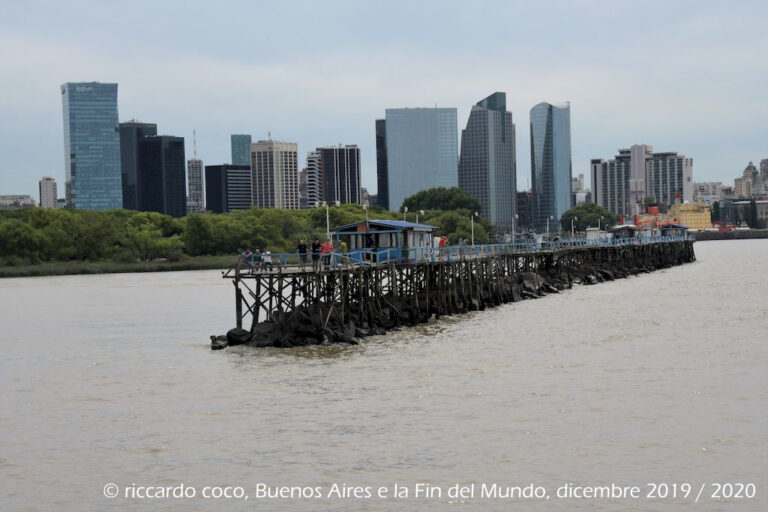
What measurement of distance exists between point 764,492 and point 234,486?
1247cm

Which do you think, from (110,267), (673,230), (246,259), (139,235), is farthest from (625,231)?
(246,259)

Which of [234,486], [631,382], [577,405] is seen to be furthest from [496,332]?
[234,486]

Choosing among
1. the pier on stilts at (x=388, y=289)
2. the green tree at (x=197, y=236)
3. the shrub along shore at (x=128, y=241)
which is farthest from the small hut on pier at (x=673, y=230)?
the green tree at (x=197, y=236)

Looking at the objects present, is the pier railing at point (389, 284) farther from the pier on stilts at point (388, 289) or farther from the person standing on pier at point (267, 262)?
the person standing on pier at point (267, 262)

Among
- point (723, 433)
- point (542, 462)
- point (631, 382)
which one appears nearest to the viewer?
point (542, 462)

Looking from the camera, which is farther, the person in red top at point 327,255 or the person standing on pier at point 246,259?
the person in red top at point 327,255

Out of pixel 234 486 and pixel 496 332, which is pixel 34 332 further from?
pixel 234 486

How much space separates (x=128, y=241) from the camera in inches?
6516

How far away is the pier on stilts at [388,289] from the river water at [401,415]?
5.75 ft

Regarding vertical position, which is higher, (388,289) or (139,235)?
(139,235)

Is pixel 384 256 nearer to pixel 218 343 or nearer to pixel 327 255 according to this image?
pixel 327 255

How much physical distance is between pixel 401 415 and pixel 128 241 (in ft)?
459

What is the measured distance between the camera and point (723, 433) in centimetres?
2898

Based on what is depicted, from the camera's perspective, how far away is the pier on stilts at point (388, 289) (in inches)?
1927
